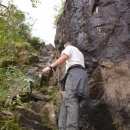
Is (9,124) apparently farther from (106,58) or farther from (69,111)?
(106,58)

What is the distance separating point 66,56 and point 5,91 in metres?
1.53

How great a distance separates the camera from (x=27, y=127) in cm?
582

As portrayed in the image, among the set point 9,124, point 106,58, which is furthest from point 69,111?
point 106,58

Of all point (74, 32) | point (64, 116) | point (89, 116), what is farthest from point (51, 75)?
point (64, 116)

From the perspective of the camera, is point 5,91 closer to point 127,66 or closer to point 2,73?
point 2,73

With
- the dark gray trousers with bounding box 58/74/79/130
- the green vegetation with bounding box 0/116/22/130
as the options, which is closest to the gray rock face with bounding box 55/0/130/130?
the dark gray trousers with bounding box 58/74/79/130

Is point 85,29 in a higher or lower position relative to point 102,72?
higher

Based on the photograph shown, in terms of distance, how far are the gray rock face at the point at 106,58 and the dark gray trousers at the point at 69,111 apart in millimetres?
1041

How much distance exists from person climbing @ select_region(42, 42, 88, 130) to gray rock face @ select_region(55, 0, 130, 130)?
2.66ft

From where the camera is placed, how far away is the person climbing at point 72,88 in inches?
206

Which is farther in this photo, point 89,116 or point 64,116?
point 89,116

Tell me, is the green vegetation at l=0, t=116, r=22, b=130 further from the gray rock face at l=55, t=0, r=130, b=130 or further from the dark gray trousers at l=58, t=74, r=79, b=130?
the gray rock face at l=55, t=0, r=130, b=130

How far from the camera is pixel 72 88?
215 inches

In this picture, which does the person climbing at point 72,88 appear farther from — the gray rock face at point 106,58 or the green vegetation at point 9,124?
the green vegetation at point 9,124
